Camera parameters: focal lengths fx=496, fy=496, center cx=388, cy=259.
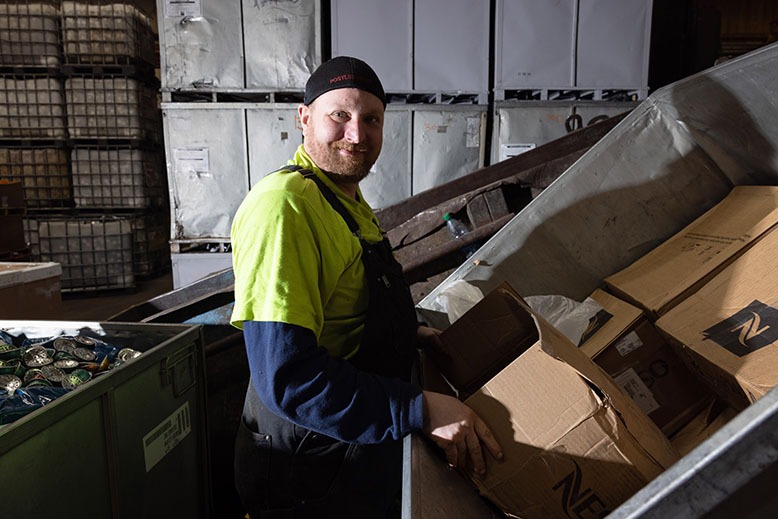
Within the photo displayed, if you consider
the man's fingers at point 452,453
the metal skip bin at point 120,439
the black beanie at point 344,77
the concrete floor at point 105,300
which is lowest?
the concrete floor at point 105,300

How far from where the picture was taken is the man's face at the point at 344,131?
4.52ft

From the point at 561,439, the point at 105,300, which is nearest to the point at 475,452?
the point at 561,439

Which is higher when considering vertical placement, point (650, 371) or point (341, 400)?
point (341, 400)

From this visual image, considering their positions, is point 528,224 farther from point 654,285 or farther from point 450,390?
point 450,390

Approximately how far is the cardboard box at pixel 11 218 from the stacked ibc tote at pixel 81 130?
1.24 metres

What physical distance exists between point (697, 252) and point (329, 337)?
54.9 inches

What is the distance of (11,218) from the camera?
16.3 ft

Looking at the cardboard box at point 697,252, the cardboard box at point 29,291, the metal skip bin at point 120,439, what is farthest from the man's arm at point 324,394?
the cardboard box at point 29,291

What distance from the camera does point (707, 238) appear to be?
1.85 meters

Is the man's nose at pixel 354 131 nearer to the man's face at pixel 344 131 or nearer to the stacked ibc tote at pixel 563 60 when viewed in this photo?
the man's face at pixel 344 131

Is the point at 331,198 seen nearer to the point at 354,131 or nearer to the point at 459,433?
the point at 354,131

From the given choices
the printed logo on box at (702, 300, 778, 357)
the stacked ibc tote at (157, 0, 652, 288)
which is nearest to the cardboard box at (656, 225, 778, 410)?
the printed logo on box at (702, 300, 778, 357)

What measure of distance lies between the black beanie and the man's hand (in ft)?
2.86

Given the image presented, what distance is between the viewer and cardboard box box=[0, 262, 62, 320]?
2.84 metres
